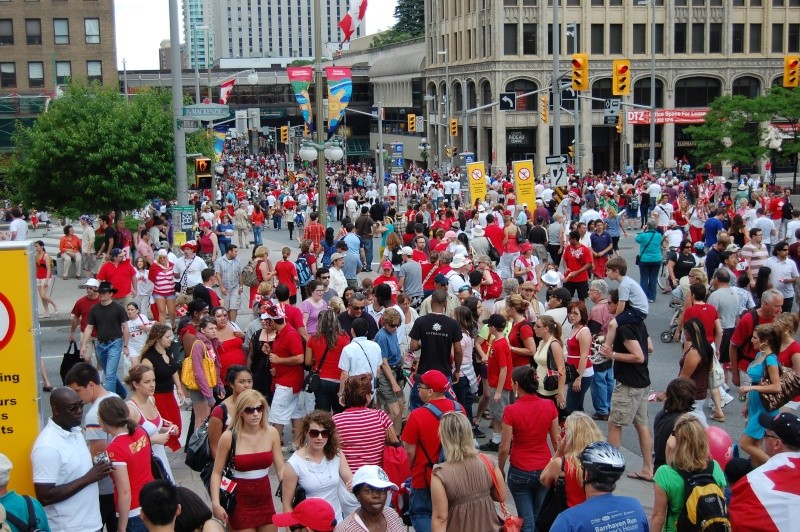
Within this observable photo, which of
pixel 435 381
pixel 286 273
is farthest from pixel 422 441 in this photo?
pixel 286 273

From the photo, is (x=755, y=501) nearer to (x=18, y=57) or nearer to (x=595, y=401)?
(x=595, y=401)

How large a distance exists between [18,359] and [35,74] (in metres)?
56.8

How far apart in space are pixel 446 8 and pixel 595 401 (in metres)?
72.6

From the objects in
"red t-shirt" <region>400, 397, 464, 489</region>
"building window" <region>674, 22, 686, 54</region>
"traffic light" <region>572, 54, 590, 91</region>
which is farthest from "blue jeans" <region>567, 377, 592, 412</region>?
"building window" <region>674, 22, 686, 54</region>

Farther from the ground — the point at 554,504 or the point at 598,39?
the point at 598,39

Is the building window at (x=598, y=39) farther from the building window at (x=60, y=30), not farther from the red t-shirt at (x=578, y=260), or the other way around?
the red t-shirt at (x=578, y=260)

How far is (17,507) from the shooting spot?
6.09 meters

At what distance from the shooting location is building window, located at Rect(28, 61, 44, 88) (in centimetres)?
5906

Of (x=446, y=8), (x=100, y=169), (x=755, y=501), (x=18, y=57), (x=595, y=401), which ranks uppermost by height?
(x=446, y=8)

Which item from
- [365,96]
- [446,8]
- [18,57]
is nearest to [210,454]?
[18,57]

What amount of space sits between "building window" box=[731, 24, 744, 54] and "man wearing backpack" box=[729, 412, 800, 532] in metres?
70.5

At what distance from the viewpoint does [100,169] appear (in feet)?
88.3

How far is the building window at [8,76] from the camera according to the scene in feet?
194

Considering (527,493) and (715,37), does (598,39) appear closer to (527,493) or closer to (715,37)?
(715,37)
